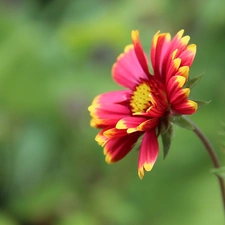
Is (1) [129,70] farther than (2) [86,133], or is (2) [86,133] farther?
(2) [86,133]

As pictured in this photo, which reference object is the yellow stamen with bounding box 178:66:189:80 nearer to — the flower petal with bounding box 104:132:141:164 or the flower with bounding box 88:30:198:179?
the flower with bounding box 88:30:198:179

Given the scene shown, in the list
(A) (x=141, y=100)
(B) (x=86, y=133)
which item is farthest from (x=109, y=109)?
(B) (x=86, y=133)

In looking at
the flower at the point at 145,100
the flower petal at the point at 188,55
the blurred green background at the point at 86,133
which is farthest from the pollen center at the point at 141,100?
the blurred green background at the point at 86,133

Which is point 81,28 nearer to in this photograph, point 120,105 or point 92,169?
point 92,169

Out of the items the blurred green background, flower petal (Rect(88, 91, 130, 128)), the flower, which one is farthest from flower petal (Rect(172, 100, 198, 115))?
the blurred green background

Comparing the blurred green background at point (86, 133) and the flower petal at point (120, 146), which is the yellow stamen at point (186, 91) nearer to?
the flower petal at point (120, 146)

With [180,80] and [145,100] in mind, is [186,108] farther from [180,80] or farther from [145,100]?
[145,100]

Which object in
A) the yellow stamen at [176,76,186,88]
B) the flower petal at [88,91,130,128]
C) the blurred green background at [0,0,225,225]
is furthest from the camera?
the blurred green background at [0,0,225,225]

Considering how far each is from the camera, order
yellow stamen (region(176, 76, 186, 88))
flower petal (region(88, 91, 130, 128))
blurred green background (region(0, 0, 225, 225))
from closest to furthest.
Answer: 1. yellow stamen (region(176, 76, 186, 88))
2. flower petal (region(88, 91, 130, 128))
3. blurred green background (region(0, 0, 225, 225))
